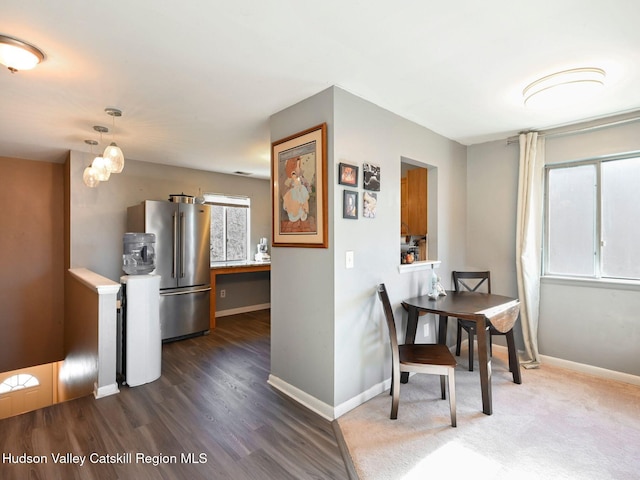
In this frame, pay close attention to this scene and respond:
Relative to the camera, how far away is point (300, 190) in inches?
99.5

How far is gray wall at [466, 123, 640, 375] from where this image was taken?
2.88 metres

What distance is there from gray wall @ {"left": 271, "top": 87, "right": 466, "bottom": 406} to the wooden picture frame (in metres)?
0.07

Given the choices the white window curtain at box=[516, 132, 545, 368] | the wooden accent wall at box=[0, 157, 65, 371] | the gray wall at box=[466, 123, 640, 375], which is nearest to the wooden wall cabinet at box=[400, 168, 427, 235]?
the gray wall at box=[466, 123, 640, 375]

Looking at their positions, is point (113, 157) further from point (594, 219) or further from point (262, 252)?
point (594, 219)

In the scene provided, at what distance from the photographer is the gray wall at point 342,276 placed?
2.30 meters

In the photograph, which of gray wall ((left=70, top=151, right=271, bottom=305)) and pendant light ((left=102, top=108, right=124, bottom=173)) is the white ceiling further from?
gray wall ((left=70, top=151, right=271, bottom=305))

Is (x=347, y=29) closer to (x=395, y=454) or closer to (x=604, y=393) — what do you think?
(x=395, y=454)

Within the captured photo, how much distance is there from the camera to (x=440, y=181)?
3408 millimetres

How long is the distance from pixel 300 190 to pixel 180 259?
96.8 inches

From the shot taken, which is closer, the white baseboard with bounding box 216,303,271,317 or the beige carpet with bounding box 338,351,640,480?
the beige carpet with bounding box 338,351,640,480

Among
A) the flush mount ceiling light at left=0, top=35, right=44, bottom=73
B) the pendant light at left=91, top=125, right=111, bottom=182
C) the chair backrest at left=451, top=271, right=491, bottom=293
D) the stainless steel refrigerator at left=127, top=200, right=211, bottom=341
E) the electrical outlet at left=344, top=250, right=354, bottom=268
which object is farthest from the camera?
the stainless steel refrigerator at left=127, top=200, right=211, bottom=341

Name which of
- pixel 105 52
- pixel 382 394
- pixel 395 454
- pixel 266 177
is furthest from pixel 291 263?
pixel 266 177

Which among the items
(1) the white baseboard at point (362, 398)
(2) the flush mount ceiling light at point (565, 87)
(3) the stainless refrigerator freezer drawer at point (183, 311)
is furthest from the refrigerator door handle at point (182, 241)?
(2) the flush mount ceiling light at point (565, 87)

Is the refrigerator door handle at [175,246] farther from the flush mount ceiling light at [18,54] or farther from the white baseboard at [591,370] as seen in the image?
the white baseboard at [591,370]
